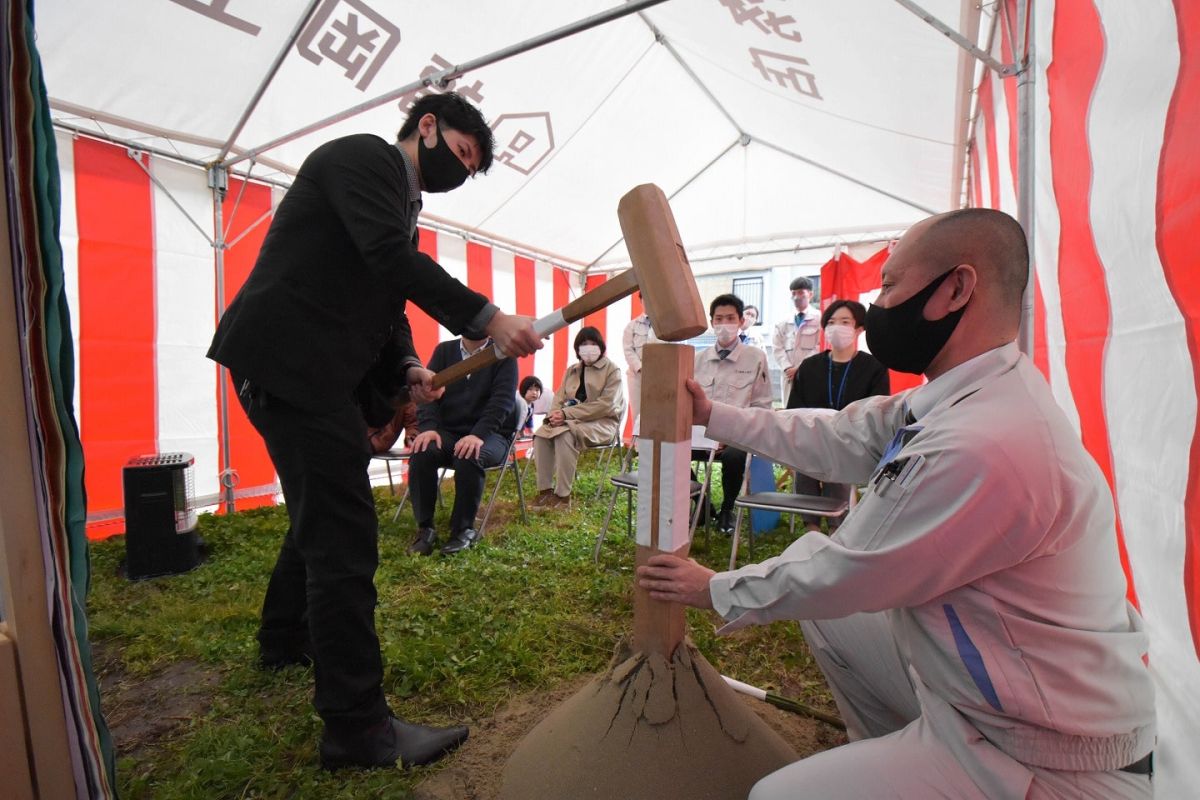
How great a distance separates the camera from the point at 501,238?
709 cm

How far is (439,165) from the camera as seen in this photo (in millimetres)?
1762

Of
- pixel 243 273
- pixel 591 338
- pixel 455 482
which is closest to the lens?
pixel 455 482

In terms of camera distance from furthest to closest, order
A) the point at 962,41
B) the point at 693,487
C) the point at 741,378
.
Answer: the point at 741,378 < the point at 693,487 < the point at 962,41

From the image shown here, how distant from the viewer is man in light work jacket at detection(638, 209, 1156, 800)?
96 cm

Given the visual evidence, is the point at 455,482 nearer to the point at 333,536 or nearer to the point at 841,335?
the point at 333,536

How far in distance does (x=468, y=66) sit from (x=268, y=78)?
145 centimetres

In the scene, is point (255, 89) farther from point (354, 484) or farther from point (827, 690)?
point (827, 690)

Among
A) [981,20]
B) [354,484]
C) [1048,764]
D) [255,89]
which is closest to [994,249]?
[1048,764]

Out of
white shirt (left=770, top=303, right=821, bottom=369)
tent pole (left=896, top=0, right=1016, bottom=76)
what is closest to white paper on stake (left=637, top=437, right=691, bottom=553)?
tent pole (left=896, top=0, right=1016, bottom=76)

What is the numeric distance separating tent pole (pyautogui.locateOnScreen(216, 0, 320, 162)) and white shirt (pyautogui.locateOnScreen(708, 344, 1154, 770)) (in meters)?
4.35

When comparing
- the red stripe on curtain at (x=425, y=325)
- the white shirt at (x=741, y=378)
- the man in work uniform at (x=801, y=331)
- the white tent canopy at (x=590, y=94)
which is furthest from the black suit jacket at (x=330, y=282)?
the man in work uniform at (x=801, y=331)

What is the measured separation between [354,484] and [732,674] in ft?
5.61

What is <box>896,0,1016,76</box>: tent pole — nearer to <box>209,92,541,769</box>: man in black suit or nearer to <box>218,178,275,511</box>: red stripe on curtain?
<box>209,92,541,769</box>: man in black suit

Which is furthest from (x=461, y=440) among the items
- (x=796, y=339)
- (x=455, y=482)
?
(x=796, y=339)
